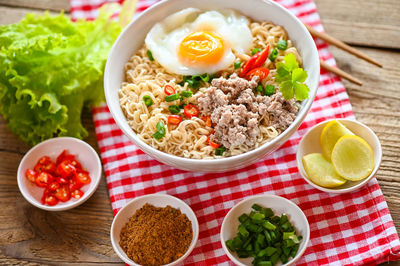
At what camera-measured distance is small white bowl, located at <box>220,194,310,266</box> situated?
3656 millimetres

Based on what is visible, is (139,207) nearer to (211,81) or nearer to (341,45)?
(211,81)

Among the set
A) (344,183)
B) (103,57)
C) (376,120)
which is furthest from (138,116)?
(376,120)

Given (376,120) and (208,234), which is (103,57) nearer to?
(208,234)

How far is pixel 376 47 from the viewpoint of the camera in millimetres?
4844

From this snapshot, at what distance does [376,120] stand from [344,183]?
0.92m

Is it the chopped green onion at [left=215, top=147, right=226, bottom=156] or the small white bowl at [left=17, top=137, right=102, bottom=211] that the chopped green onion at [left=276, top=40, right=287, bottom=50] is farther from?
the small white bowl at [left=17, top=137, right=102, bottom=211]

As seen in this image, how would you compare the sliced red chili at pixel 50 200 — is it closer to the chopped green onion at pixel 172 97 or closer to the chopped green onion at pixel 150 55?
the chopped green onion at pixel 172 97

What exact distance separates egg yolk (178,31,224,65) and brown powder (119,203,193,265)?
1414mm

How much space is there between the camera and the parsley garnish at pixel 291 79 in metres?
3.73

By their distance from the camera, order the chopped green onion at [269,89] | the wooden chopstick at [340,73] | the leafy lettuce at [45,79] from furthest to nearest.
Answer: the wooden chopstick at [340,73] → the leafy lettuce at [45,79] → the chopped green onion at [269,89]

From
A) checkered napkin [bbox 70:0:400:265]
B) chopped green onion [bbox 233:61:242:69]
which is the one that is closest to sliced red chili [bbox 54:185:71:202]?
checkered napkin [bbox 70:0:400:265]

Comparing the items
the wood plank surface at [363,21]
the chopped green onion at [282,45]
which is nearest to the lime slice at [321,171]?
the chopped green onion at [282,45]

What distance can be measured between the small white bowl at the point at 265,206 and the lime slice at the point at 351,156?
52cm

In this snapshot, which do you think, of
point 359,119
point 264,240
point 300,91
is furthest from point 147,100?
point 359,119
